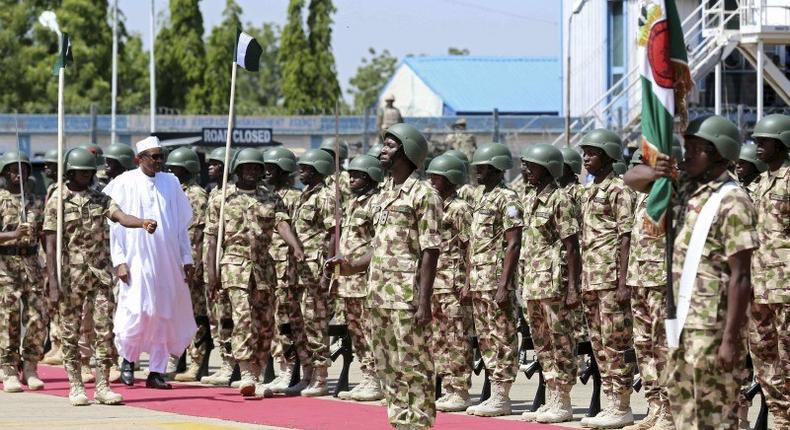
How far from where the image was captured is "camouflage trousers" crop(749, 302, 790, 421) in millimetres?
11086

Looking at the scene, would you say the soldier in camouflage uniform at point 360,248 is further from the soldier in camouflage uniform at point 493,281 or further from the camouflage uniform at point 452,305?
the soldier in camouflage uniform at point 493,281

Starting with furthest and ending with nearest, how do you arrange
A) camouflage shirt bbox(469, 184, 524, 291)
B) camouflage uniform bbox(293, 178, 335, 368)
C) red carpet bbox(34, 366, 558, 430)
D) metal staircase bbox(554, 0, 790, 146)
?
metal staircase bbox(554, 0, 790, 146) < camouflage uniform bbox(293, 178, 335, 368) < camouflage shirt bbox(469, 184, 524, 291) < red carpet bbox(34, 366, 558, 430)

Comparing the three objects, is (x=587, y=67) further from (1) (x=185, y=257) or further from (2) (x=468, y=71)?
(1) (x=185, y=257)

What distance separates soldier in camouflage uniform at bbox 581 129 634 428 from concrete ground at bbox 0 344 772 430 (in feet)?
1.41

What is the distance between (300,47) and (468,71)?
6537 millimetres

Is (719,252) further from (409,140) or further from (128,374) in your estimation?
(128,374)

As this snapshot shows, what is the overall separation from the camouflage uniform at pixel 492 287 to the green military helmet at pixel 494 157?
18 cm

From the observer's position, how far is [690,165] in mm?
8859

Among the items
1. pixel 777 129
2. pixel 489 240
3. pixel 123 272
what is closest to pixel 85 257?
pixel 123 272

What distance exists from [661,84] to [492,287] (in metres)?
4.80

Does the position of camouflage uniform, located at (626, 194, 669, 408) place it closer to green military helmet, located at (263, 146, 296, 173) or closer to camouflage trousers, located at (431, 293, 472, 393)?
camouflage trousers, located at (431, 293, 472, 393)

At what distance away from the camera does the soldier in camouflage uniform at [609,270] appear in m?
12.5

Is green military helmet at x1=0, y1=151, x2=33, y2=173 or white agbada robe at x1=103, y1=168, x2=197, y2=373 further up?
green military helmet at x1=0, y1=151, x2=33, y2=173

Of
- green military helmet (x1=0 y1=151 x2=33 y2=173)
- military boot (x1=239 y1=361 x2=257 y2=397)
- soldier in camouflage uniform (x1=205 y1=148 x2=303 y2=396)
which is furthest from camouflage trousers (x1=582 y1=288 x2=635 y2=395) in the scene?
green military helmet (x1=0 y1=151 x2=33 y2=173)
